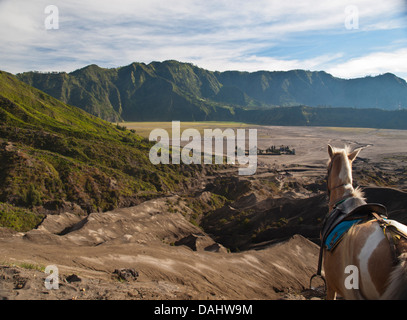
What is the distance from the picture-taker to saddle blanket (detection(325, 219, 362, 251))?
4.90m

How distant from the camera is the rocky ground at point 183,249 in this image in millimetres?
7859

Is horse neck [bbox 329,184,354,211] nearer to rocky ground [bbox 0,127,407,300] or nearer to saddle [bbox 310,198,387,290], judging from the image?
saddle [bbox 310,198,387,290]

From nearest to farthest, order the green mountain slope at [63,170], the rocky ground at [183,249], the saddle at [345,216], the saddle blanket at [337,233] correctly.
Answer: the saddle at [345,216]
the saddle blanket at [337,233]
the rocky ground at [183,249]
the green mountain slope at [63,170]

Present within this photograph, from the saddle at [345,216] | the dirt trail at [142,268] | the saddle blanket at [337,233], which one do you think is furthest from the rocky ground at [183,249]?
the saddle blanket at [337,233]

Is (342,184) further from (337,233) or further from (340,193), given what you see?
(337,233)

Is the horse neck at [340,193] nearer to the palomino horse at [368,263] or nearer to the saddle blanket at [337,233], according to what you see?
the palomino horse at [368,263]

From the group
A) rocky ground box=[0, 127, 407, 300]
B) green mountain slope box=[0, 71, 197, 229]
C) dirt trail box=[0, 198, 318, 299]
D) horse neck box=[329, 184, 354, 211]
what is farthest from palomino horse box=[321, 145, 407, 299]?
green mountain slope box=[0, 71, 197, 229]

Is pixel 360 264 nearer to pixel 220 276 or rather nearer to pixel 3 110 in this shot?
pixel 220 276

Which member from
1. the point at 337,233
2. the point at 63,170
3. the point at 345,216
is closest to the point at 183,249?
the point at 337,233

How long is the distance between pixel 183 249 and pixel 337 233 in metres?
12.1

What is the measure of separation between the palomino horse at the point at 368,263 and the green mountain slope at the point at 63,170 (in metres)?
22.9

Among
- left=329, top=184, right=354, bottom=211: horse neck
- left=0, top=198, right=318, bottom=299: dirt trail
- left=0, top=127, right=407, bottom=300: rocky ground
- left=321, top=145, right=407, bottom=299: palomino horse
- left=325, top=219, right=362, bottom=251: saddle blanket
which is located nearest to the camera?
left=321, top=145, right=407, bottom=299: palomino horse

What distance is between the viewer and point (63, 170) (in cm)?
3170

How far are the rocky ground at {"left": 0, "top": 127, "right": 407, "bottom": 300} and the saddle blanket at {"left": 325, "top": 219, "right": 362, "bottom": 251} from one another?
2.33m
